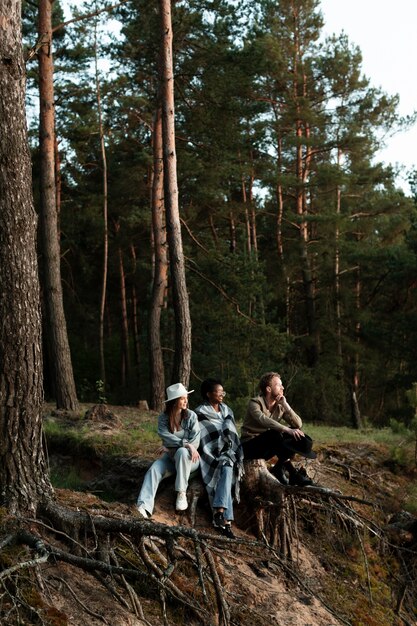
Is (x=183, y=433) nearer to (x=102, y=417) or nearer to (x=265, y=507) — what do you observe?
(x=265, y=507)

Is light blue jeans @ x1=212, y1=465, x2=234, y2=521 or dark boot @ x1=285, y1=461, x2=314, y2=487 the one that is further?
dark boot @ x1=285, y1=461, x2=314, y2=487

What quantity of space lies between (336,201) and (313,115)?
5.32 m

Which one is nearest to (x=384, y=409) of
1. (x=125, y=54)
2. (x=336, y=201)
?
(x=336, y=201)

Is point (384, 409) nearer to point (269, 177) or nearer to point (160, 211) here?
point (269, 177)

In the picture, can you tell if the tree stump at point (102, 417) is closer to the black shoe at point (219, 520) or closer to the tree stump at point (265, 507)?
the tree stump at point (265, 507)

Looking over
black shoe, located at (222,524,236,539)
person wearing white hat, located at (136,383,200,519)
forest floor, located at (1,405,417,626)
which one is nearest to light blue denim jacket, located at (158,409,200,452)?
person wearing white hat, located at (136,383,200,519)

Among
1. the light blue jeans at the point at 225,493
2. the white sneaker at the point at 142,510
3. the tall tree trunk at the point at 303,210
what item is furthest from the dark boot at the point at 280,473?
the tall tree trunk at the point at 303,210

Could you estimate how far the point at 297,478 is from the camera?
8336 millimetres

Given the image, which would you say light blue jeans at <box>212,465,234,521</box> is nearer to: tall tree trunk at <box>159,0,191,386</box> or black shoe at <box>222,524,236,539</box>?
black shoe at <box>222,524,236,539</box>

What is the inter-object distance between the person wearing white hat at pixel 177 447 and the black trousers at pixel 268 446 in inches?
25.4

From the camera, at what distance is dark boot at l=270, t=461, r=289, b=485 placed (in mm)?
8445

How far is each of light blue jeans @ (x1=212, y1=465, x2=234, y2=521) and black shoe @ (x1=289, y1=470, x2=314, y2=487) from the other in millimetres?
820

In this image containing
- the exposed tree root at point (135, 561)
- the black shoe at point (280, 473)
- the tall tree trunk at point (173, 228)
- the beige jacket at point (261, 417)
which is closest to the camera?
the exposed tree root at point (135, 561)

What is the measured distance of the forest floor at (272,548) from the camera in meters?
6.00
